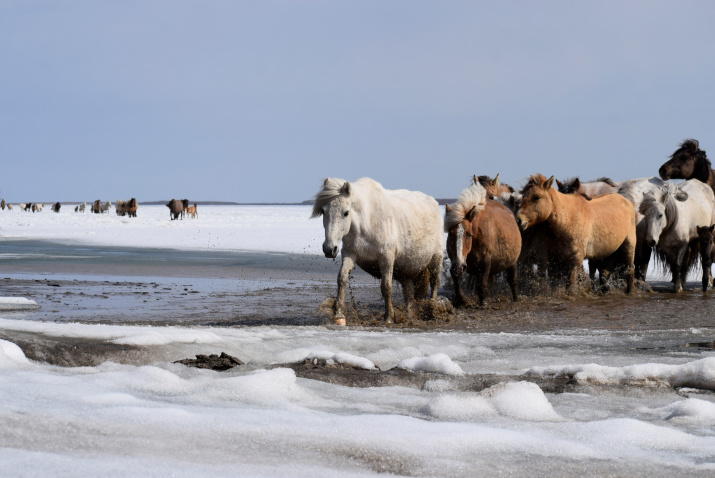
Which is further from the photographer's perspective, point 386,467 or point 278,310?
point 278,310

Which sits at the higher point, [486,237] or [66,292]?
[486,237]

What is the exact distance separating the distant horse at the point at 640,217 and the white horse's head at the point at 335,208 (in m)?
8.01

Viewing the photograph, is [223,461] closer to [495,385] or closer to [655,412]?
[495,385]

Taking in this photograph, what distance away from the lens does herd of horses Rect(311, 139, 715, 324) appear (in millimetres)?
8953

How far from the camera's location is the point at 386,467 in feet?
9.05

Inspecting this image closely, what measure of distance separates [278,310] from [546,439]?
7616 millimetres

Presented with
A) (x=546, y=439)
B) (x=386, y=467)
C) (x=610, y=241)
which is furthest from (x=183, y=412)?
(x=610, y=241)

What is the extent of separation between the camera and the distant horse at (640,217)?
49.3ft

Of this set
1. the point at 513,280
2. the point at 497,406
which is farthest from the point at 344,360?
the point at 513,280

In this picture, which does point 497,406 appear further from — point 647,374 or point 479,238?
point 479,238

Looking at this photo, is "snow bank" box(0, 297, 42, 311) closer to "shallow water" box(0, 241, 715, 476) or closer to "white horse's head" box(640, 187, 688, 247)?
"shallow water" box(0, 241, 715, 476)

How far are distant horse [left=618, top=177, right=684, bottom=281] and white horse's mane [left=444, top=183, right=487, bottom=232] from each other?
17.5 ft

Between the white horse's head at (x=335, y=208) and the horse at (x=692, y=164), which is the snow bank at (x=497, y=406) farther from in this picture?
the horse at (x=692, y=164)

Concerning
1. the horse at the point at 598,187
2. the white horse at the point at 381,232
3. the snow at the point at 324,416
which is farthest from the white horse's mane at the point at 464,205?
the horse at the point at 598,187
